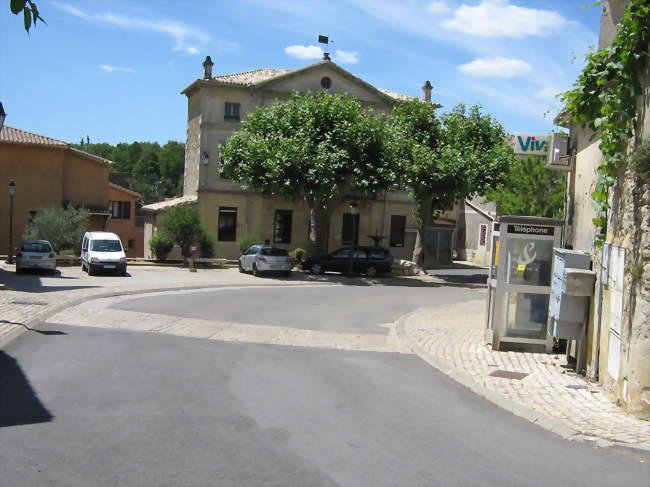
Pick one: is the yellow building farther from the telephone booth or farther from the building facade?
the telephone booth

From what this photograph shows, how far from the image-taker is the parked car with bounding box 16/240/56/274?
25.5 metres

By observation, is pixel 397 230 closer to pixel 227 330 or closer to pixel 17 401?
pixel 227 330

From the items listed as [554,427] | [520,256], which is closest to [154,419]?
[554,427]

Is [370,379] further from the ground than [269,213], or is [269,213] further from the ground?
[269,213]

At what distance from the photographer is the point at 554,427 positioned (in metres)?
7.57

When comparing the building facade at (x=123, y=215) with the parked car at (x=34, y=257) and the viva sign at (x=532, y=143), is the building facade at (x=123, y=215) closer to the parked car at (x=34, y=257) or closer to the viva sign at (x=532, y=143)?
the parked car at (x=34, y=257)

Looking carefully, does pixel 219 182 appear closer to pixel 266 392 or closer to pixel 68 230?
pixel 68 230

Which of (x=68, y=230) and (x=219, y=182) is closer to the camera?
(x=68, y=230)

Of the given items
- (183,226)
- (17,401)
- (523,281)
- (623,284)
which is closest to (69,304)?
(17,401)

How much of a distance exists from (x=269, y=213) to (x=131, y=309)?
23899 mm

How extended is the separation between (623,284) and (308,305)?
12.1 meters

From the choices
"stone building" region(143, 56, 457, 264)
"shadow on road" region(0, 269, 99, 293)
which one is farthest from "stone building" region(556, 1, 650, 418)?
"stone building" region(143, 56, 457, 264)

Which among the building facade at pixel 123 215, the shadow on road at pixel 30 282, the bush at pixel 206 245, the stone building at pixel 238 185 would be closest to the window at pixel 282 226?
the stone building at pixel 238 185

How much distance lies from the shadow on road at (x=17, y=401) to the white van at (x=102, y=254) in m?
17.6
